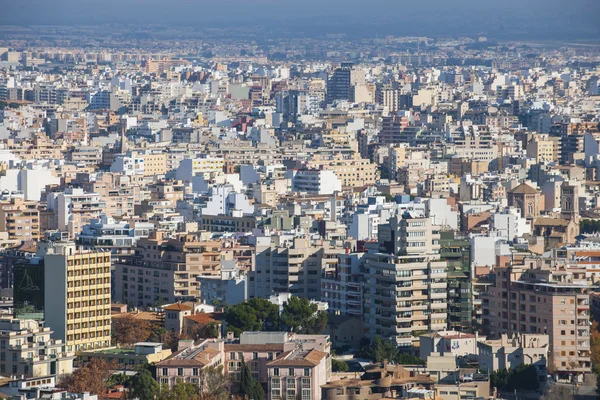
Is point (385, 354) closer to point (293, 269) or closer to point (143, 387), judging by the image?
point (143, 387)

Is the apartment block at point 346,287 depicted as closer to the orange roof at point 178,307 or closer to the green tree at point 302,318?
the green tree at point 302,318

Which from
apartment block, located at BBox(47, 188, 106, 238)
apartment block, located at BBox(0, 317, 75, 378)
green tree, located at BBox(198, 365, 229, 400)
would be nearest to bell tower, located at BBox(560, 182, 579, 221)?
apartment block, located at BBox(47, 188, 106, 238)

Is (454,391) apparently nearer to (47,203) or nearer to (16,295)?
(16,295)

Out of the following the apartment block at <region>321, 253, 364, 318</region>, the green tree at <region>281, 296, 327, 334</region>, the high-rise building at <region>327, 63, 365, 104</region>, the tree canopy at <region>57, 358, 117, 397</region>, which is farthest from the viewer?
the high-rise building at <region>327, 63, 365, 104</region>

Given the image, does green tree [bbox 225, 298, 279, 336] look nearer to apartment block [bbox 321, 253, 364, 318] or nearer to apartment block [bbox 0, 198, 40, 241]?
apartment block [bbox 321, 253, 364, 318]

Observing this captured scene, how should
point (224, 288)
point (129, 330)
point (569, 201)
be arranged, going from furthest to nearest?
point (569, 201) < point (224, 288) < point (129, 330)

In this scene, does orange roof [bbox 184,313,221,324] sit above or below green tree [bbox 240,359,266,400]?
above

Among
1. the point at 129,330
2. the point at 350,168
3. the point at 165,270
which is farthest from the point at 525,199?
the point at 129,330
